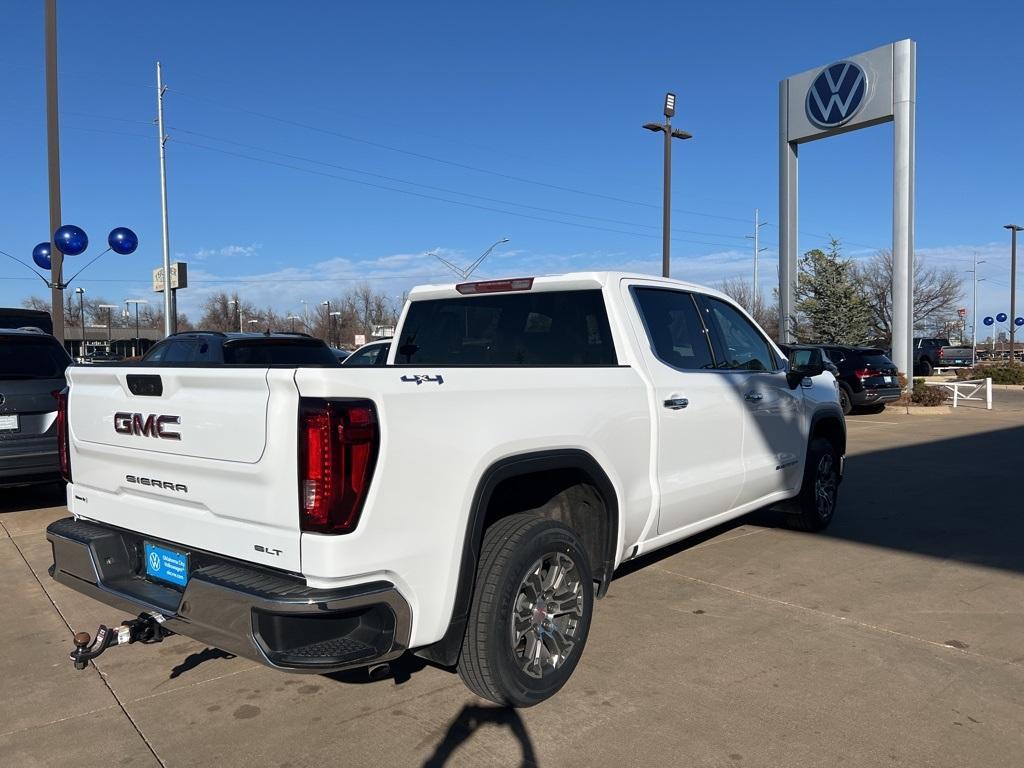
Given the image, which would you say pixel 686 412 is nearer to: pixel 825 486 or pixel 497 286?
pixel 497 286

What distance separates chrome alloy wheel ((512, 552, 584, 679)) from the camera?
11.2 ft

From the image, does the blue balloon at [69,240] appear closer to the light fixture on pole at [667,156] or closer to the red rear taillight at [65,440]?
the red rear taillight at [65,440]

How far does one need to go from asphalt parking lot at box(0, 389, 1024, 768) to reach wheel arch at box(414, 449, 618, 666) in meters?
0.43

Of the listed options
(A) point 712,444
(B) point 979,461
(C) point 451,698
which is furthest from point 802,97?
(C) point 451,698

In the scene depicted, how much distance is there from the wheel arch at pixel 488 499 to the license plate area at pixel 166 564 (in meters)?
0.98

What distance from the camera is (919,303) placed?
1916 inches

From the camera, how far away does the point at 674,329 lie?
4766 mm

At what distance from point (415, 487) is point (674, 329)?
7.83 ft

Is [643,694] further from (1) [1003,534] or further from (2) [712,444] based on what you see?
(1) [1003,534]

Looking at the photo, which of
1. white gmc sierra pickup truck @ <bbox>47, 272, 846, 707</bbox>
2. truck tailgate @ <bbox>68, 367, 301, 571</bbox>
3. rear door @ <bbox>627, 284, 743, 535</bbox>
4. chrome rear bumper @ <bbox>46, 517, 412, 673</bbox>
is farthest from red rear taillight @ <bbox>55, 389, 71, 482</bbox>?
rear door @ <bbox>627, 284, 743, 535</bbox>

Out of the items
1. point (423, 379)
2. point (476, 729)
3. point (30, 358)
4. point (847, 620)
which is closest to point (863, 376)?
point (847, 620)

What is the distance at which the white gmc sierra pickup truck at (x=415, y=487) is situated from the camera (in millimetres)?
2736

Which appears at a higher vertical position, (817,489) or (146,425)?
(146,425)

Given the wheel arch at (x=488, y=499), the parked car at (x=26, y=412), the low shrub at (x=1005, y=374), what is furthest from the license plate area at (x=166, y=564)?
the low shrub at (x=1005, y=374)
